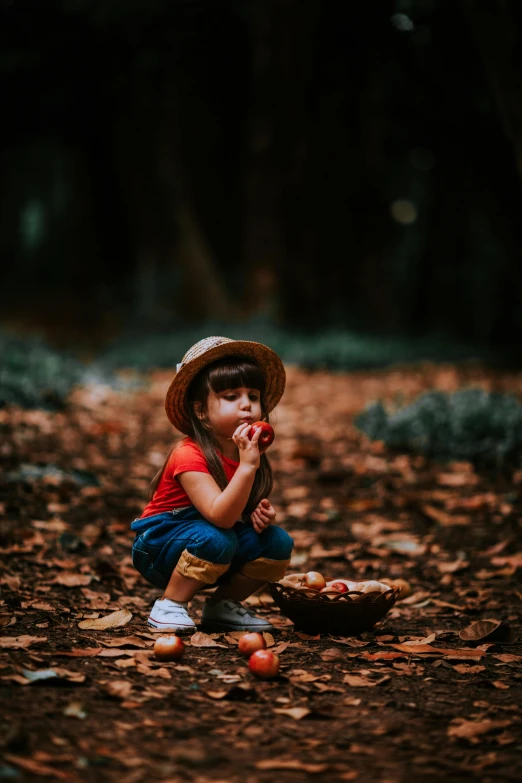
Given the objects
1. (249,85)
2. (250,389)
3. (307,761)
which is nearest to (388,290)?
(249,85)

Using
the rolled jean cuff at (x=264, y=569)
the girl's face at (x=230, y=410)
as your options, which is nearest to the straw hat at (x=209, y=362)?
the girl's face at (x=230, y=410)

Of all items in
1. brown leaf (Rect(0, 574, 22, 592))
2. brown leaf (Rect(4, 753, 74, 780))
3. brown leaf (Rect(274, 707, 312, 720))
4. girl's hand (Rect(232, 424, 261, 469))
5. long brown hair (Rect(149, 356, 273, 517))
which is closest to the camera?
brown leaf (Rect(4, 753, 74, 780))

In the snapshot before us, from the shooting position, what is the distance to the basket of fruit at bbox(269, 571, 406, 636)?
125 inches

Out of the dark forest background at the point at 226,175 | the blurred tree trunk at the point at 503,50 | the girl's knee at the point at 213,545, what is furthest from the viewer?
the dark forest background at the point at 226,175

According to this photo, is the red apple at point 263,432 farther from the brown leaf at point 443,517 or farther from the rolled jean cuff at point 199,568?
the brown leaf at point 443,517

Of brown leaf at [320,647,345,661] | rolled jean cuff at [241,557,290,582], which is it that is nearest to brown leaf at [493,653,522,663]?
brown leaf at [320,647,345,661]

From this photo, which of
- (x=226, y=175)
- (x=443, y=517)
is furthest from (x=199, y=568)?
(x=226, y=175)

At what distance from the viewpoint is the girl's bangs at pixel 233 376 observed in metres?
3.20

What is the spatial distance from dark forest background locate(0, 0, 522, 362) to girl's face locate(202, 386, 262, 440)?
8122 mm

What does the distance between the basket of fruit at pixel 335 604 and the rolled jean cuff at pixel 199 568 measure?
27 centimetres

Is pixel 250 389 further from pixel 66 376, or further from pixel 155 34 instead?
pixel 155 34

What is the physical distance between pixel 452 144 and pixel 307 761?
10.5 metres

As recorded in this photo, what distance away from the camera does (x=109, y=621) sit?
332 cm

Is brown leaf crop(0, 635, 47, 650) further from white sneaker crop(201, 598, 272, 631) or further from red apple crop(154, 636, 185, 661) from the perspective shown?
white sneaker crop(201, 598, 272, 631)
